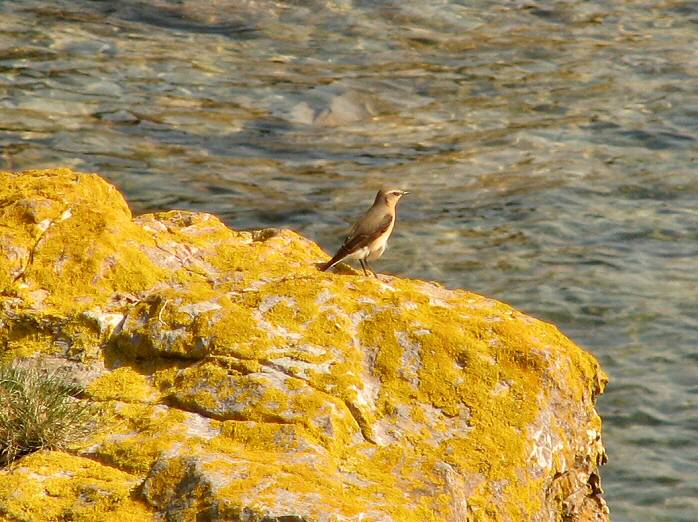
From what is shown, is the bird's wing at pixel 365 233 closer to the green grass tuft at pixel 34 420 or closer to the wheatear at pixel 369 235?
the wheatear at pixel 369 235

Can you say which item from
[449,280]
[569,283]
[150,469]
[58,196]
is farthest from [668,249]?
[150,469]

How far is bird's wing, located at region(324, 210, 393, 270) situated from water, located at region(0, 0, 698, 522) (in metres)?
3.33

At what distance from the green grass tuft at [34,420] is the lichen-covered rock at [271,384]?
0.10 metres

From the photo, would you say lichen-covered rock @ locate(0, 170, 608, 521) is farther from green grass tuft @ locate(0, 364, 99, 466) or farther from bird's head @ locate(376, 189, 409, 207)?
bird's head @ locate(376, 189, 409, 207)

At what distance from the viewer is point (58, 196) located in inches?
289

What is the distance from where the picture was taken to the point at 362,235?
29.0 ft

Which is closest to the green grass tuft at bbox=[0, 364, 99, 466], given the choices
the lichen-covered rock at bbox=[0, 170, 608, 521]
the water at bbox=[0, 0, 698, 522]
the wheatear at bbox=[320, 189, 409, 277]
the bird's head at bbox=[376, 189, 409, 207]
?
the lichen-covered rock at bbox=[0, 170, 608, 521]

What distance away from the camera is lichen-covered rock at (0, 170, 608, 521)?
205 inches

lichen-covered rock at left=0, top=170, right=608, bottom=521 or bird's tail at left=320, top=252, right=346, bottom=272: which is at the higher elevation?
lichen-covered rock at left=0, top=170, right=608, bottom=521

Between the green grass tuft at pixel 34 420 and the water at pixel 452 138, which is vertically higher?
the green grass tuft at pixel 34 420

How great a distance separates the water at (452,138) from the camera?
12.9 m

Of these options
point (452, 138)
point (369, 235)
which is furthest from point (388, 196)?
point (452, 138)

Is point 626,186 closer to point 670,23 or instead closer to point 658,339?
point 658,339

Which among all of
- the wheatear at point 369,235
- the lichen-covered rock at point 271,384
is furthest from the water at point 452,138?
the lichen-covered rock at point 271,384
